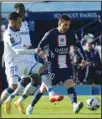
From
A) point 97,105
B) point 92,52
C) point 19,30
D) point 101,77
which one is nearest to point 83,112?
point 97,105

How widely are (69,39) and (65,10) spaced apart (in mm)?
10416

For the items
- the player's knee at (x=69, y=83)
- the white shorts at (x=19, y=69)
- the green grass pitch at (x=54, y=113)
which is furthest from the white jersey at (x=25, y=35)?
the green grass pitch at (x=54, y=113)

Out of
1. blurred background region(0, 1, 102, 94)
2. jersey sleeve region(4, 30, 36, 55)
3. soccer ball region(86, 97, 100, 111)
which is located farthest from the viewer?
blurred background region(0, 1, 102, 94)

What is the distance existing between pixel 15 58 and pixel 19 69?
213 millimetres

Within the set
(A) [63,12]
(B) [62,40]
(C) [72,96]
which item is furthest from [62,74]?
(A) [63,12]

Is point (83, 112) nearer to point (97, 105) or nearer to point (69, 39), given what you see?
point (97, 105)

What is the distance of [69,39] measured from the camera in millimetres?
10727

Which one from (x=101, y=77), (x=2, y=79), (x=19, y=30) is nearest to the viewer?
(x=19, y=30)

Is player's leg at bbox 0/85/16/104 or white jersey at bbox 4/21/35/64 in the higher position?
white jersey at bbox 4/21/35/64

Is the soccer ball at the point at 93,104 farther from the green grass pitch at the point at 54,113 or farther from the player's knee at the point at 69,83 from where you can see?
Answer: the player's knee at the point at 69,83

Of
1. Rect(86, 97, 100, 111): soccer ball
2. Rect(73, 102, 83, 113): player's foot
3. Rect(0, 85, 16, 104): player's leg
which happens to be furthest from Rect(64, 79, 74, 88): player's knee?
Rect(0, 85, 16, 104): player's leg

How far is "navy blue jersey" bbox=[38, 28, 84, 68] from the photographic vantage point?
10641 millimetres

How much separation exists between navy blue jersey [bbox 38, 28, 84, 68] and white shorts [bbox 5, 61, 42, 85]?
13.2 inches

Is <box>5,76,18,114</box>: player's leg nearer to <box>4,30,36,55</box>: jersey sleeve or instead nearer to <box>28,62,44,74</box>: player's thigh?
<box>28,62,44,74</box>: player's thigh
